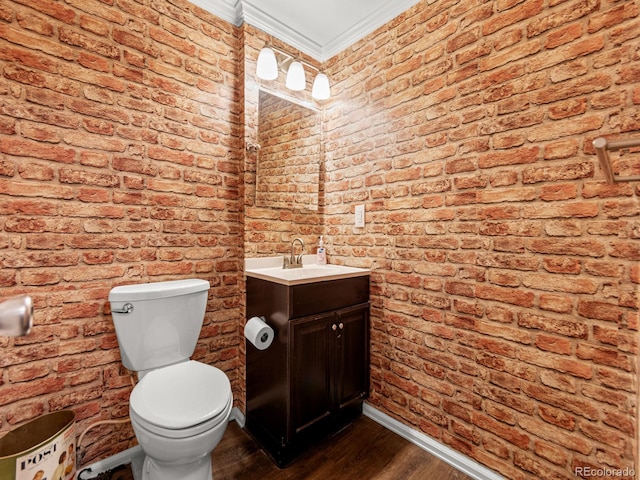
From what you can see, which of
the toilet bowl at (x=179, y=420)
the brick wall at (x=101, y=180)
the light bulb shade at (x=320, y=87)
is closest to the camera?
the toilet bowl at (x=179, y=420)

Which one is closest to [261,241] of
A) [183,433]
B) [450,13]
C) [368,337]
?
[368,337]

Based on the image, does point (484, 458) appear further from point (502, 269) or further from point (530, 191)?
point (530, 191)

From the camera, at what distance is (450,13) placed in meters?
1.63

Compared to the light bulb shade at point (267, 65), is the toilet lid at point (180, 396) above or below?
below

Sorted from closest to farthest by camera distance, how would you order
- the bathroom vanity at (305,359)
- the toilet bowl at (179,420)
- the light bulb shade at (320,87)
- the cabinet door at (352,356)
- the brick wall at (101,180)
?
the toilet bowl at (179,420) → the brick wall at (101,180) → the bathroom vanity at (305,359) → the cabinet door at (352,356) → the light bulb shade at (320,87)

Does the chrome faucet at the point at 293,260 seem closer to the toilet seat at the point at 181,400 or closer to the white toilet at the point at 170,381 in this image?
the white toilet at the point at 170,381

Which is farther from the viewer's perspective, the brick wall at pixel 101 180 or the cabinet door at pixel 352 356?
the cabinet door at pixel 352 356

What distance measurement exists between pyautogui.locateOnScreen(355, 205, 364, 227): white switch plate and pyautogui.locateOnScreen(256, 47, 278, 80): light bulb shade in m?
1.02

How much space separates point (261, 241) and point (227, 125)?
0.79 metres

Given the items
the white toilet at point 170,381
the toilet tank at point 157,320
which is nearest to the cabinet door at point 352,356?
the white toilet at point 170,381

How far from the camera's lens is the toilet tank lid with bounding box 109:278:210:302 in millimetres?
1443

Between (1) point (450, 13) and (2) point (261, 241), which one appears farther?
(2) point (261, 241)

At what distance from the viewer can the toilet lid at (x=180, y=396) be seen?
1.16 m

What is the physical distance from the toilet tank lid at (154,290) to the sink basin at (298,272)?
34 centimetres
